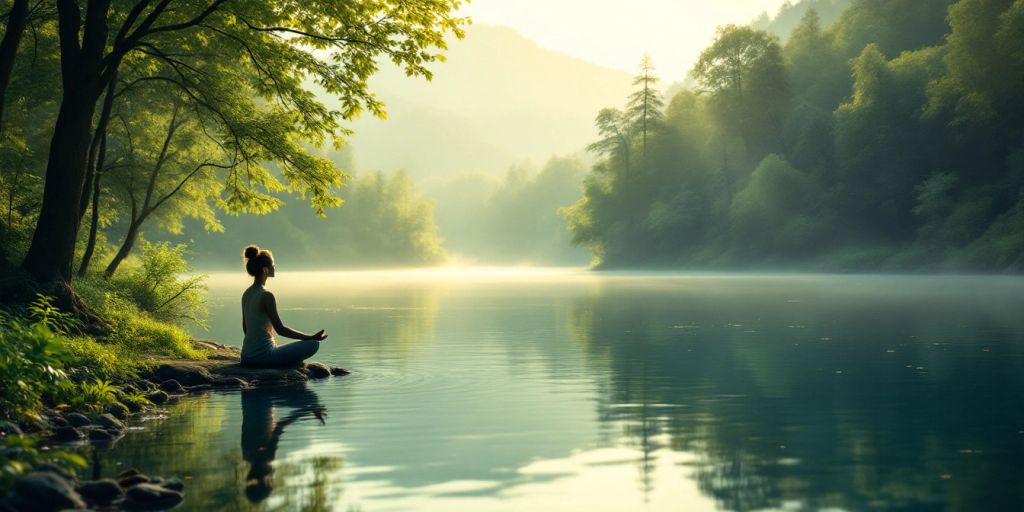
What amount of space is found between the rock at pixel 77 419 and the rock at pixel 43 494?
449 cm

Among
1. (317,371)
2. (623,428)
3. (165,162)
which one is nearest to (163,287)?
(165,162)

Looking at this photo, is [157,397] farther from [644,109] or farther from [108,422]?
[644,109]

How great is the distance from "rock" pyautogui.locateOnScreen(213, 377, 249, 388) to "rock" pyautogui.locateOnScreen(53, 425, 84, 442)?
5.39m

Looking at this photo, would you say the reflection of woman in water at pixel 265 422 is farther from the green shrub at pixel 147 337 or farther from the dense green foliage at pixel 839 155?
the dense green foliage at pixel 839 155

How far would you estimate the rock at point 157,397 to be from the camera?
15.1 meters

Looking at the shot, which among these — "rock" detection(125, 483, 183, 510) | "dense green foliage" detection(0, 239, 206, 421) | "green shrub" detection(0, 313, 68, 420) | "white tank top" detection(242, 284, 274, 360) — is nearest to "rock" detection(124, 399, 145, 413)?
"dense green foliage" detection(0, 239, 206, 421)

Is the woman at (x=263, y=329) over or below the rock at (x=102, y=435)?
over

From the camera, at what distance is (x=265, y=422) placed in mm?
13219

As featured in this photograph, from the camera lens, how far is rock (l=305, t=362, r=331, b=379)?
60.7 ft

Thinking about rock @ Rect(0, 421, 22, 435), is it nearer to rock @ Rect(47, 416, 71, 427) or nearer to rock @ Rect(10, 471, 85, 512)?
rock @ Rect(47, 416, 71, 427)

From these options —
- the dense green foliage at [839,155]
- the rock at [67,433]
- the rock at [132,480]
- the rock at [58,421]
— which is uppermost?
the dense green foliage at [839,155]

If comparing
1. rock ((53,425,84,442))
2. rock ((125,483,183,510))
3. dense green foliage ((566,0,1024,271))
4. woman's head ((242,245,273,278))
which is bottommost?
rock ((125,483,183,510))

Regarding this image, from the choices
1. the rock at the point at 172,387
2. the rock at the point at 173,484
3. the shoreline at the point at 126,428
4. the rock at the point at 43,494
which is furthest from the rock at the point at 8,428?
the rock at the point at 172,387

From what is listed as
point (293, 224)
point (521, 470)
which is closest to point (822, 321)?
point (521, 470)
